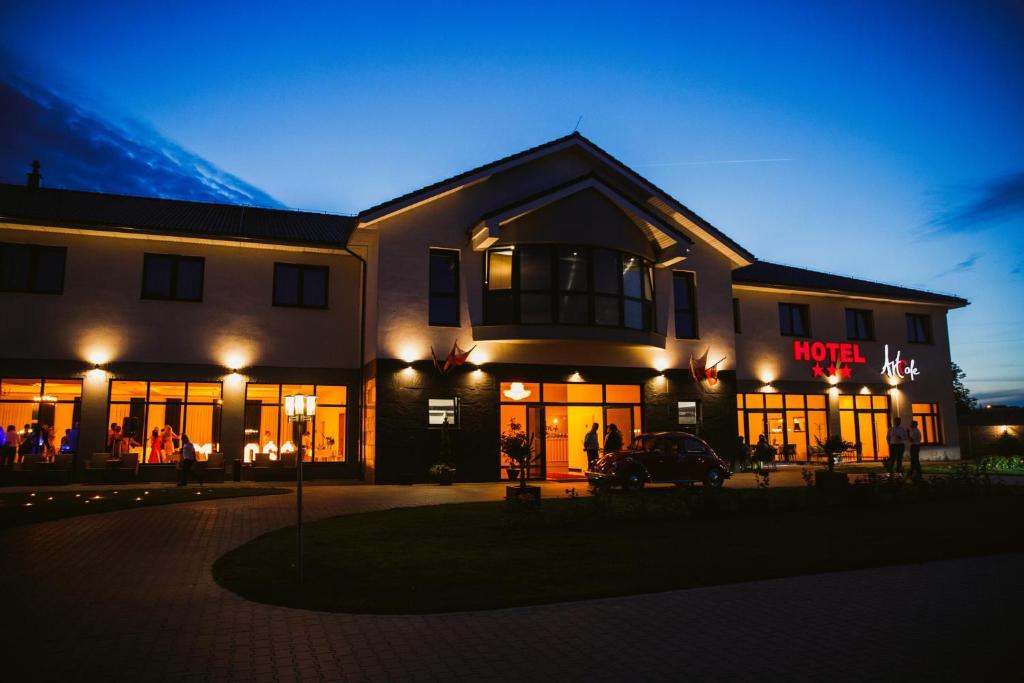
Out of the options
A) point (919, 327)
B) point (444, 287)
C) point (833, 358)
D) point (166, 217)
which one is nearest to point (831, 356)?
point (833, 358)

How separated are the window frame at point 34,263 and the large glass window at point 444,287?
11.1 m

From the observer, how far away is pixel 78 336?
830 inches

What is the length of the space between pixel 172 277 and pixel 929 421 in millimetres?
33077

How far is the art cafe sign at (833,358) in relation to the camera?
99.1 ft

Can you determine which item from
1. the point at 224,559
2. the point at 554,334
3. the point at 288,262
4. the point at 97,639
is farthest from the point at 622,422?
the point at 97,639

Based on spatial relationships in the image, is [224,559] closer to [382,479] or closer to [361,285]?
[382,479]

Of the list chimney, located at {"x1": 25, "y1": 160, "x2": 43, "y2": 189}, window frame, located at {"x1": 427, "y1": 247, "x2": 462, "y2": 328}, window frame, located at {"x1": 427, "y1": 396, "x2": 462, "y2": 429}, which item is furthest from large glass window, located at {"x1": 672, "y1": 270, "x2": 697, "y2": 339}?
chimney, located at {"x1": 25, "y1": 160, "x2": 43, "y2": 189}

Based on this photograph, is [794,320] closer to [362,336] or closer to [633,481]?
[633,481]

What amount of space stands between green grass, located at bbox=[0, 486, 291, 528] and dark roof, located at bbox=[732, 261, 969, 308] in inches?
819

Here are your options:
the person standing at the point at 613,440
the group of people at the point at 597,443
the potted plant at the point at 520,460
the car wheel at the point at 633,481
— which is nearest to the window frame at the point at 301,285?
the group of people at the point at 597,443

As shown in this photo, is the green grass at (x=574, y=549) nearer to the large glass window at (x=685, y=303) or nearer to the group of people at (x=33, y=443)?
the large glass window at (x=685, y=303)

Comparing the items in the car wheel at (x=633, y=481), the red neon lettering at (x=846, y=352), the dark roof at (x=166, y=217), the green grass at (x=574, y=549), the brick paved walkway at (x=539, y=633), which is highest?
the dark roof at (x=166, y=217)

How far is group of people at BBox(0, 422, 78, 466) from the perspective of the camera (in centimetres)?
2058

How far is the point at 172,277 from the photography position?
22.3m
